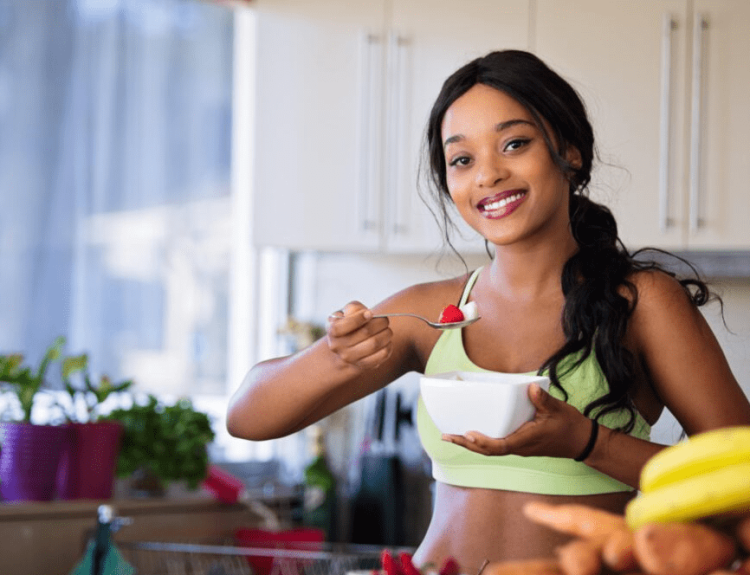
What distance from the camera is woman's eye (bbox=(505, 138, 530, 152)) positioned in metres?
1.25

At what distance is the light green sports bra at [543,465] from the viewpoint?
1.18 meters

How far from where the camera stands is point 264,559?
2.29 m

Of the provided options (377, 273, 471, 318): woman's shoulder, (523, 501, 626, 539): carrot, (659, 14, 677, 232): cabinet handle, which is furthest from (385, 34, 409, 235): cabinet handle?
(523, 501, 626, 539): carrot

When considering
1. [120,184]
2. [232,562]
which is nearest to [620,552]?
[232,562]

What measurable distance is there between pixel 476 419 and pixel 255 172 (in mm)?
1827

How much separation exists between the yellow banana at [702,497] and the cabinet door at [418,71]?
176 centimetres

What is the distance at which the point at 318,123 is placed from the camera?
2602 millimetres

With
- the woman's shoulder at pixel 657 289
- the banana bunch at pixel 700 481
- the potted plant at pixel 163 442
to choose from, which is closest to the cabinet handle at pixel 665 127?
the woman's shoulder at pixel 657 289

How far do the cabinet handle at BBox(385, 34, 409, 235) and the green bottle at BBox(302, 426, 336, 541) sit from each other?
2.20 feet

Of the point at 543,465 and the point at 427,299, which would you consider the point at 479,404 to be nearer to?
the point at 543,465

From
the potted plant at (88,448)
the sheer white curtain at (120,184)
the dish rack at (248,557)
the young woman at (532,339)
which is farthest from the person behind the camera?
the sheer white curtain at (120,184)

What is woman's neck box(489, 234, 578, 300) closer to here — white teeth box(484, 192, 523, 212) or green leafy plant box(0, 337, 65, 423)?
white teeth box(484, 192, 523, 212)

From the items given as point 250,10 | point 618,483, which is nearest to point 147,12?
point 250,10

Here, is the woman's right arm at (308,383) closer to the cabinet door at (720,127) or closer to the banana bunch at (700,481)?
the banana bunch at (700,481)
